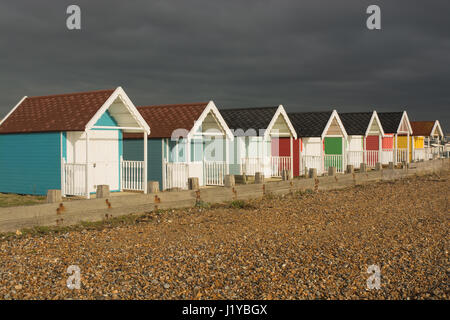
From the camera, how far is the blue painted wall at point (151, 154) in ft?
59.2

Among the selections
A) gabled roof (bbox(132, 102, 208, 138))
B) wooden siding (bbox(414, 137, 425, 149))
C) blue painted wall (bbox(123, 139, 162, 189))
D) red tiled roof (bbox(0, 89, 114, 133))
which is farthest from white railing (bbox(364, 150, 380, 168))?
red tiled roof (bbox(0, 89, 114, 133))

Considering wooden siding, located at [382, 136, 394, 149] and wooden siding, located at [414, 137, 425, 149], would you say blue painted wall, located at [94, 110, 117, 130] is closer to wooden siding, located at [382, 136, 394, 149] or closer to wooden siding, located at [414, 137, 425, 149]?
wooden siding, located at [382, 136, 394, 149]

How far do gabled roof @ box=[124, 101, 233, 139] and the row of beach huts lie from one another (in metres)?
0.04

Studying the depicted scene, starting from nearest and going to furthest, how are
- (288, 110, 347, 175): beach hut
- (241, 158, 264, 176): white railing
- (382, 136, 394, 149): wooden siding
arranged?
(241, 158, 264, 176): white railing → (288, 110, 347, 175): beach hut → (382, 136, 394, 149): wooden siding

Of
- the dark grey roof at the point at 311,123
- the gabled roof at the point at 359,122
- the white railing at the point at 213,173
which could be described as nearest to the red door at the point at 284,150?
the dark grey roof at the point at 311,123

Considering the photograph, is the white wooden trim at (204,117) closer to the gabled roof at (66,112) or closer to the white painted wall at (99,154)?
the gabled roof at (66,112)

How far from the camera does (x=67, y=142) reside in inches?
588

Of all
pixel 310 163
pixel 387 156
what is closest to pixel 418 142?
pixel 387 156

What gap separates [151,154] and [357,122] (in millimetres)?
16853

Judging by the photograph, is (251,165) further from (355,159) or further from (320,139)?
(355,159)

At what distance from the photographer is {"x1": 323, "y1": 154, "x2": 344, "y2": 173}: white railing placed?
27.4 meters
